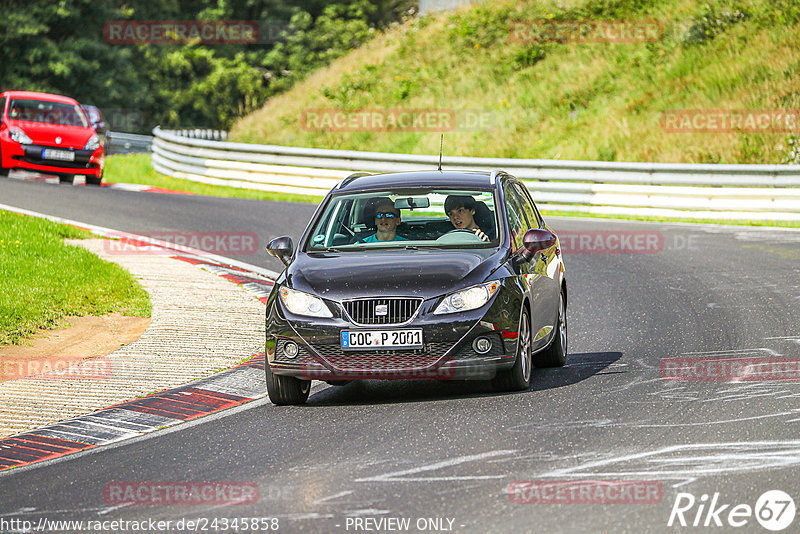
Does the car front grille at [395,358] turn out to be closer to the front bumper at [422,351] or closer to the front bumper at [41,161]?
the front bumper at [422,351]

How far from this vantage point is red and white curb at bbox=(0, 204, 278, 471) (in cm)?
794

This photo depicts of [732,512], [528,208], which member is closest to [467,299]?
[528,208]

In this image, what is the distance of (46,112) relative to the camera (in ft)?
94.1

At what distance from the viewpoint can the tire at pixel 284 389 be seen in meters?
8.95

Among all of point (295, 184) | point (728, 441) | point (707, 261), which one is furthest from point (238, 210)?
point (728, 441)

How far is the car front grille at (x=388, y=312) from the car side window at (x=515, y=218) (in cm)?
132

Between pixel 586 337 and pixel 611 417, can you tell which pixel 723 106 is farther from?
pixel 611 417

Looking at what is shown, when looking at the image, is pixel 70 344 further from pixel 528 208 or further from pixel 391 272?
pixel 528 208

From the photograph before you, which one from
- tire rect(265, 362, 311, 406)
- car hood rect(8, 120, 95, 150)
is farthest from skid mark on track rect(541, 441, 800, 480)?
car hood rect(8, 120, 95, 150)

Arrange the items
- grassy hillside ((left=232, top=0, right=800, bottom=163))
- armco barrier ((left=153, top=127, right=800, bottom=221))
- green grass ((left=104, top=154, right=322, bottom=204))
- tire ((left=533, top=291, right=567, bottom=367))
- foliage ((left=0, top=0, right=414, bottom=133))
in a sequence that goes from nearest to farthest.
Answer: tire ((left=533, top=291, right=567, bottom=367)), armco barrier ((left=153, top=127, right=800, bottom=221)), green grass ((left=104, top=154, right=322, bottom=204)), grassy hillside ((left=232, top=0, right=800, bottom=163)), foliage ((left=0, top=0, right=414, bottom=133))

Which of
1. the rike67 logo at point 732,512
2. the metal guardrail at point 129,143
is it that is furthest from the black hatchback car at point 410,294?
the metal guardrail at point 129,143

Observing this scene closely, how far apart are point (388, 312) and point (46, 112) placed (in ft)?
72.1

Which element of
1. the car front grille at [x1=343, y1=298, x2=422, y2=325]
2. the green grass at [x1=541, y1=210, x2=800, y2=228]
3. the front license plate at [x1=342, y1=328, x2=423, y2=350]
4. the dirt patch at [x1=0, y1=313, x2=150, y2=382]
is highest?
the car front grille at [x1=343, y1=298, x2=422, y2=325]

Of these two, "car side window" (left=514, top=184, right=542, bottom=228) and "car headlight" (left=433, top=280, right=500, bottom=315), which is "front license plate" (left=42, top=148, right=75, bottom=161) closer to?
"car side window" (left=514, top=184, right=542, bottom=228)
